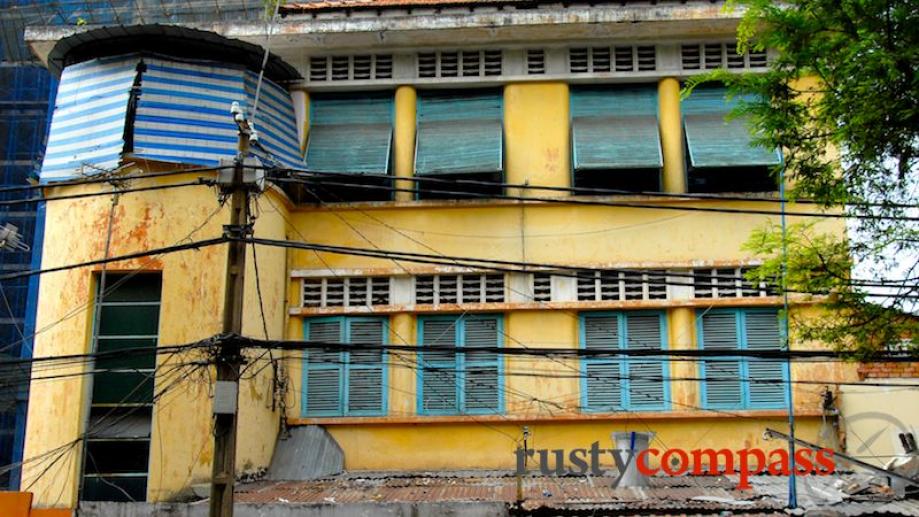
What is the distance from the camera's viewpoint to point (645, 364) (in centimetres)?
1597

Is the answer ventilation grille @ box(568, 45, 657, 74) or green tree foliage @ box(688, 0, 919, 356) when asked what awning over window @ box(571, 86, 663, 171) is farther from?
green tree foliage @ box(688, 0, 919, 356)

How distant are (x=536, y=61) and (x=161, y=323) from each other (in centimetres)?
815

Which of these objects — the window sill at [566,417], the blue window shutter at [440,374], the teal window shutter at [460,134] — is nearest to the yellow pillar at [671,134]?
the teal window shutter at [460,134]

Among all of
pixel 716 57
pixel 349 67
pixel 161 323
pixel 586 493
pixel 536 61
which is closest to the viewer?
pixel 586 493

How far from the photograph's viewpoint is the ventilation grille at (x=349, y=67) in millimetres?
17625

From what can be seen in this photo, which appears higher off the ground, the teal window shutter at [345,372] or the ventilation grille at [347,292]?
the ventilation grille at [347,292]

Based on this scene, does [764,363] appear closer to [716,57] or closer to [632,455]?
[632,455]

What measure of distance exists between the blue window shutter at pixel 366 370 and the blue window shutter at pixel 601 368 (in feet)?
11.5

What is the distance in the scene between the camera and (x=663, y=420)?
15758 millimetres

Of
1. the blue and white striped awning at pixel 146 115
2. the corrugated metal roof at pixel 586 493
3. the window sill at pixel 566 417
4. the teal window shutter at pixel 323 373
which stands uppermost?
the blue and white striped awning at pixel 146 115

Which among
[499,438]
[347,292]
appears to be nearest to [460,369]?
[499,438]

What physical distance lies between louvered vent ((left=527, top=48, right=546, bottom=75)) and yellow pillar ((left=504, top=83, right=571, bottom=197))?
28cm

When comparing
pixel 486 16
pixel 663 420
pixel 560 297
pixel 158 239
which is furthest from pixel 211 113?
pixel 663 420

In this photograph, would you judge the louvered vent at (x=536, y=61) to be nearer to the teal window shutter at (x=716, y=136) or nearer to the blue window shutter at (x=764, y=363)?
the teal window shutter at (x=716, y=136)
